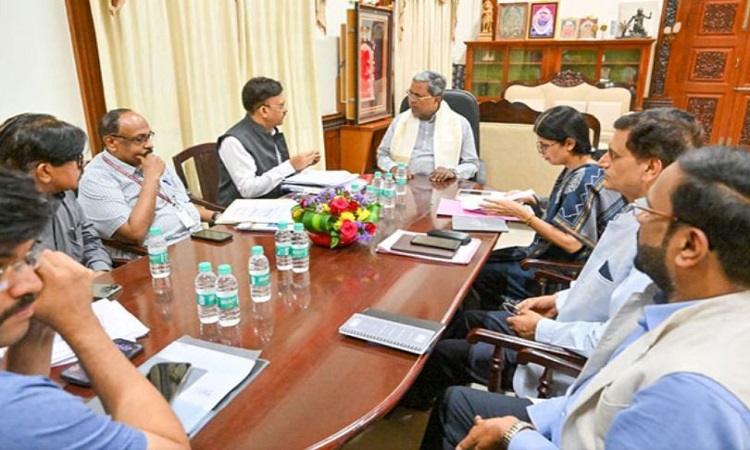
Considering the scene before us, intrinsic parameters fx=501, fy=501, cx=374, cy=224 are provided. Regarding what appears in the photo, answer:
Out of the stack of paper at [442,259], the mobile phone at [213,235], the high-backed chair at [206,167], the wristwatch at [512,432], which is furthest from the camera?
the high-backed chair at [206,167]

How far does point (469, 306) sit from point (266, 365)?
1.37m

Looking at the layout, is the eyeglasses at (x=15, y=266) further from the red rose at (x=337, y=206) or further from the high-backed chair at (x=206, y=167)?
the high-backed chair at (x=206, y=167)

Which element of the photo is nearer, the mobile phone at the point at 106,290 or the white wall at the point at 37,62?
the mobile phone at the point at 106,290

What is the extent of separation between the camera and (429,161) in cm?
322

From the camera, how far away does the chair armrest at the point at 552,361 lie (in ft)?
3.91

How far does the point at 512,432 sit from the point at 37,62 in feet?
7.53

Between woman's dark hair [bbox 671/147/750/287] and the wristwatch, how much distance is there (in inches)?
19.9

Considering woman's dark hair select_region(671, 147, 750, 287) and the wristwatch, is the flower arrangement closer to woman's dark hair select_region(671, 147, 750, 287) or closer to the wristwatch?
the wristwatch

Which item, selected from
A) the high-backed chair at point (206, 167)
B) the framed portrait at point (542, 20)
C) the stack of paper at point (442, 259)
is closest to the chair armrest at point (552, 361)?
the stack of paper at point (442, 259)

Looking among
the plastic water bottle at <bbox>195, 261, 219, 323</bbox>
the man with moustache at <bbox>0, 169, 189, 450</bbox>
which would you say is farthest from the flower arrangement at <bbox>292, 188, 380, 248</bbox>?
the man with moustache at <bbox>0, 169, 189, 450</bbox>

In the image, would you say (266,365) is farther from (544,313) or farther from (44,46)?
(44,46)

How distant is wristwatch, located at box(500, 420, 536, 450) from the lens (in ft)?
3.41

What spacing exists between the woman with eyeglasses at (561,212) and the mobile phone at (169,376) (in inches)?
53.1

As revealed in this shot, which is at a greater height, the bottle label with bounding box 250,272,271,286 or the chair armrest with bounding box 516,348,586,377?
the bottle label with bounding box 250,272,271,286
